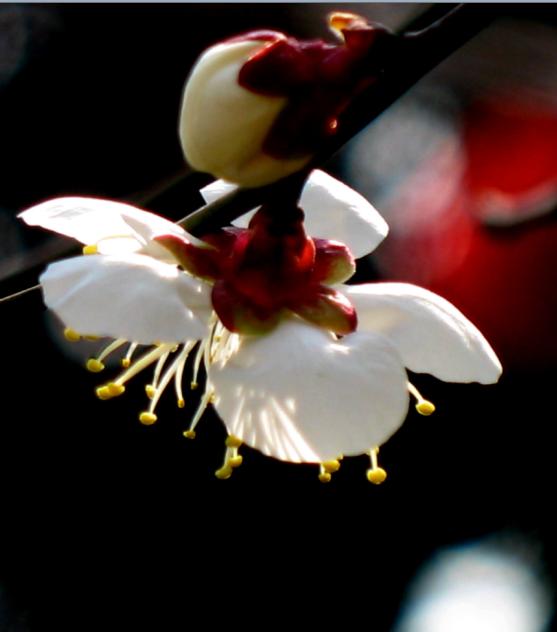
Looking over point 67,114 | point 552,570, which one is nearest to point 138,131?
point 67,114

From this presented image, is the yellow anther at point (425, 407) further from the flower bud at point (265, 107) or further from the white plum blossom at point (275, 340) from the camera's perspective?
the flower bud at point (265, 107)

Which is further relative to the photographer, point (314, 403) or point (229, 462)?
point (229, 462)

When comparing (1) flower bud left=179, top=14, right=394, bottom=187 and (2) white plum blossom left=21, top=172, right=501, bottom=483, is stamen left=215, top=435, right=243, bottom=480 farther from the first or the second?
(1) flower bud left=179, top=14, right=394, bottom=187

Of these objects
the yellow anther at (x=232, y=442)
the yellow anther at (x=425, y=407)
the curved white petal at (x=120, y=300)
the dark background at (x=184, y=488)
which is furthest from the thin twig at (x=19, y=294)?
the dark background at (x=184, y=488)

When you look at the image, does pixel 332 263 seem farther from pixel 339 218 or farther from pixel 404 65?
pixel 404 65

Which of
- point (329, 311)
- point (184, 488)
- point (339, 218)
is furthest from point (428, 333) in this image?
point (184, 488)

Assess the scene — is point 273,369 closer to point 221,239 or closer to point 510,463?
point 221,239
